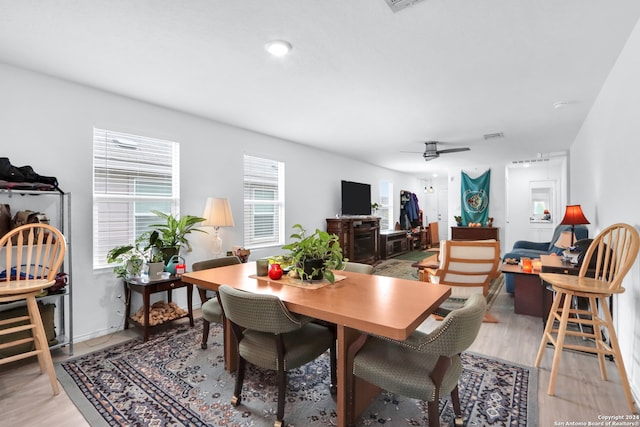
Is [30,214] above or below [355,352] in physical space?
above

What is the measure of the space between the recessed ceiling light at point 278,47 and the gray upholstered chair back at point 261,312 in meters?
1.73

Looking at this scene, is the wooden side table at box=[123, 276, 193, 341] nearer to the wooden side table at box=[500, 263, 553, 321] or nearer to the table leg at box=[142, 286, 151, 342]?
the table leg at box=[142, 286, 151, 342]

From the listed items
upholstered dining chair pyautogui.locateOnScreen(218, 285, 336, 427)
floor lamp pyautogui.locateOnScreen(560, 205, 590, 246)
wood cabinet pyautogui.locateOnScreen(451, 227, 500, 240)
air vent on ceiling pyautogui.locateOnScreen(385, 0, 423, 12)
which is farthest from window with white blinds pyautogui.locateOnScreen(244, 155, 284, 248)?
wood cabinet pyautogui.locateOnScreen(451, 227, 500, 240)

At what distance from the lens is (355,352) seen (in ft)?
5.29

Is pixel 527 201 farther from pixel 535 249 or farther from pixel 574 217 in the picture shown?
pixel 574 217

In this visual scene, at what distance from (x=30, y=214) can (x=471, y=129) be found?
5.13 meters

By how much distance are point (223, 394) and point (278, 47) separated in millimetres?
2449

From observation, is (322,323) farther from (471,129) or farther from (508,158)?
(508,158)

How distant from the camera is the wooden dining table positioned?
1.37 meters

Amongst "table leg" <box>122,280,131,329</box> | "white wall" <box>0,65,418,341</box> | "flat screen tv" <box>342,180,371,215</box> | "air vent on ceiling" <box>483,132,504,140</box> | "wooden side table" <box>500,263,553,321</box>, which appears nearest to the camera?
"white wall" <box>0,65,418,341</box>

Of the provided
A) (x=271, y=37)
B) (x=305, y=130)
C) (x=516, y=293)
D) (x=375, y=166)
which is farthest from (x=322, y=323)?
(x=375, y=166)

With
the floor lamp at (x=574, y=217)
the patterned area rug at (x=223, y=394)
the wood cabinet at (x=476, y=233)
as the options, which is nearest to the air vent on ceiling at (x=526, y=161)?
the wood cabinet at (x=476, y=233)

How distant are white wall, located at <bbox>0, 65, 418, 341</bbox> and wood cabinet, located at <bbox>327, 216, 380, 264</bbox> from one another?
5.76 feet

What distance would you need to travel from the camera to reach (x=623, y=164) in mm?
2363
